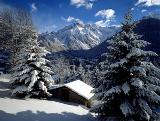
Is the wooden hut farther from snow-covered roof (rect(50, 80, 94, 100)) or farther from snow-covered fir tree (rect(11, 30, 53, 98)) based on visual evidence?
snow-covered fir tree (rect(11, 30, 53, 98))

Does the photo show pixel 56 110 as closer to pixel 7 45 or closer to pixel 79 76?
pixel 7 45

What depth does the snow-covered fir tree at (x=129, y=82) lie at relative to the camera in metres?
23.6

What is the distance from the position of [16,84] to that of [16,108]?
8.33 metres

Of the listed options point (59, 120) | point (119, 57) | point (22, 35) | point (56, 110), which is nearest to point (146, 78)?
point (119, 57)

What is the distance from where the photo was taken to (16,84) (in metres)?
36.5

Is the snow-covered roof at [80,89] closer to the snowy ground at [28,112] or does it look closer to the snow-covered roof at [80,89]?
the snow-covered roof at [80,89]

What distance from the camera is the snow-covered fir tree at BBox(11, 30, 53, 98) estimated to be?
1377 inches

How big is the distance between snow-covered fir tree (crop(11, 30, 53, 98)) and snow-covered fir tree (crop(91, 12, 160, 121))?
40.7 feet

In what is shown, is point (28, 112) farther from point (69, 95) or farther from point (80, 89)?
point (80, 89)

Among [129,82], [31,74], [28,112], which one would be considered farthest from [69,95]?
[129,82]

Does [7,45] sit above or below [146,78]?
above

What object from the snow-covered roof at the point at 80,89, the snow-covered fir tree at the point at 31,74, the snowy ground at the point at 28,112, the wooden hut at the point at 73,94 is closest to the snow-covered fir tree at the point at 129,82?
the snowy ground at the point at 28,112

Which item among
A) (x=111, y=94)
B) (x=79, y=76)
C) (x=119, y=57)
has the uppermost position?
(x=79, y=76)

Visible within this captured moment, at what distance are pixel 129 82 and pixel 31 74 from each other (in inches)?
637
